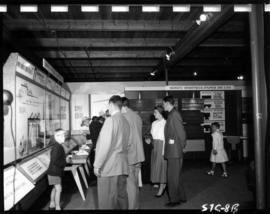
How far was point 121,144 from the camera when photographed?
3229 millimetres

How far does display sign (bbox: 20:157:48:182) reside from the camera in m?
4.10

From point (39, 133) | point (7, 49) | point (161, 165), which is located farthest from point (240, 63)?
point (7, 49)

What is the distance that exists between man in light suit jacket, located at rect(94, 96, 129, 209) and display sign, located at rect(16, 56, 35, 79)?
1882 mm

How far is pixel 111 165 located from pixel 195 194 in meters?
2.36

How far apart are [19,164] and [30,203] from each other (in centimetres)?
83

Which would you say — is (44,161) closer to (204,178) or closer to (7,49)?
(7,49)

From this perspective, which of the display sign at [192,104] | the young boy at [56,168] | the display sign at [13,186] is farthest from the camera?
the display sign at [192,104]

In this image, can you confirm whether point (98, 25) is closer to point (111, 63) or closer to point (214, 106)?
point (111, 63)

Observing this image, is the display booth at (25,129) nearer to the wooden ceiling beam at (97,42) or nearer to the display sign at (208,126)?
the wooden ceiling beam at (97,42)

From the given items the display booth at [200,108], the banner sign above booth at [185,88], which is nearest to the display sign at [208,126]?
the display booth at [200,108]

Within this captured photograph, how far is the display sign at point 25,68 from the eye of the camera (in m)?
4.01

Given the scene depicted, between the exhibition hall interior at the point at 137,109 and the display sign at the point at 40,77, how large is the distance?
0.05m

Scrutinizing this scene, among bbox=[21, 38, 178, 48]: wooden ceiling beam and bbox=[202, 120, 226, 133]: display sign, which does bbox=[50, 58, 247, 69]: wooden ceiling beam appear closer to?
bbox=[21, 38, 178, 48]: wooden ceiling beam

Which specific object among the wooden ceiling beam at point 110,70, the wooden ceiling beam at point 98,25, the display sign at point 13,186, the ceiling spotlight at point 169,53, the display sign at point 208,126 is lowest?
the display sign at point 13,186
